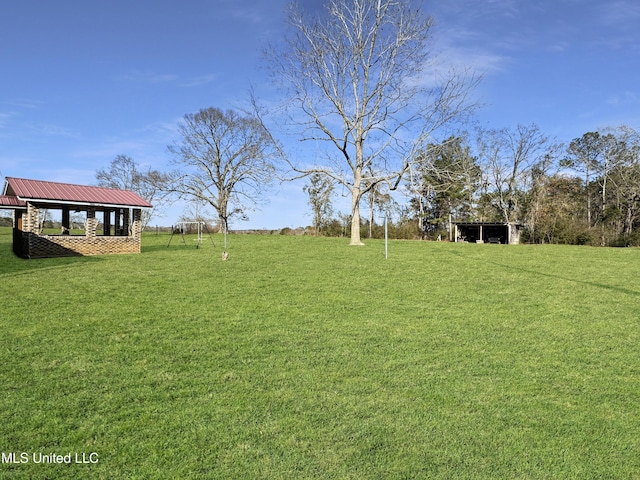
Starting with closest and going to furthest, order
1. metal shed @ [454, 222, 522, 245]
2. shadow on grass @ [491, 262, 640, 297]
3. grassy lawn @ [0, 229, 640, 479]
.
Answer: grassy lawn @ [0, 229, 640, 479], shadow on grass @ [491, 262, 640, 297], metal shed @ [454, 222, 522, 245]

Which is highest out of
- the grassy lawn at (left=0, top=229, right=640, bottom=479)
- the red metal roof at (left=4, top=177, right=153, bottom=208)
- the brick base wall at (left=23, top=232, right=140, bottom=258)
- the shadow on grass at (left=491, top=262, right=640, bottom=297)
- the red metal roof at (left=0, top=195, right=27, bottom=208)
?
the red metal roof at (left=4, top=177, right=153, bottom=208)

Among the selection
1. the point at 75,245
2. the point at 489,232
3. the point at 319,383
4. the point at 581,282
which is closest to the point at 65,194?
the point at 75,245

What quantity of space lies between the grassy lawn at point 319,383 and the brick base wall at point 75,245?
29.2 feet

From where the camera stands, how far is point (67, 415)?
3.33 meters

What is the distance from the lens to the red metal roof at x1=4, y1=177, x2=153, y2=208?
16.5m

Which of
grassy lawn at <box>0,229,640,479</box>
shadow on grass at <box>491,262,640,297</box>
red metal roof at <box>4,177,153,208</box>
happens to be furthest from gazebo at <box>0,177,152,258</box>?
shadow on grass at <box>491,262,640,297</box>

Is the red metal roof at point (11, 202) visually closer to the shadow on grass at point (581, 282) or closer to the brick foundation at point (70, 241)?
the brick foundation at point (70, 241)

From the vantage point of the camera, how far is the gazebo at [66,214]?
648 inches

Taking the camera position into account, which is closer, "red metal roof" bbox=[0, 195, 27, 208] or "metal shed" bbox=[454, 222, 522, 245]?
"red metal roof" bbox=[0, 195, 27, 208]

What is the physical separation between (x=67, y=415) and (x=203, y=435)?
1.16 metres

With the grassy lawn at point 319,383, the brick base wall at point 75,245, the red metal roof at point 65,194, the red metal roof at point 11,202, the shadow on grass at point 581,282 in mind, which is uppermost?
the red metal roof at point 65,194

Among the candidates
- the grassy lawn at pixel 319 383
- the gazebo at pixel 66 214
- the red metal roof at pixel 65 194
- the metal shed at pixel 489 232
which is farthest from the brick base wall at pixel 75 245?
the metal shed at pixel 489 232

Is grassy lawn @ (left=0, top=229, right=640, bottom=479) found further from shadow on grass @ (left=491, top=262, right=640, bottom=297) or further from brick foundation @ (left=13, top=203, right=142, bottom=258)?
brick foundation @ (left=13, top=203, right=142, bottom=258)

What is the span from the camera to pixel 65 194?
17859 millimetres
